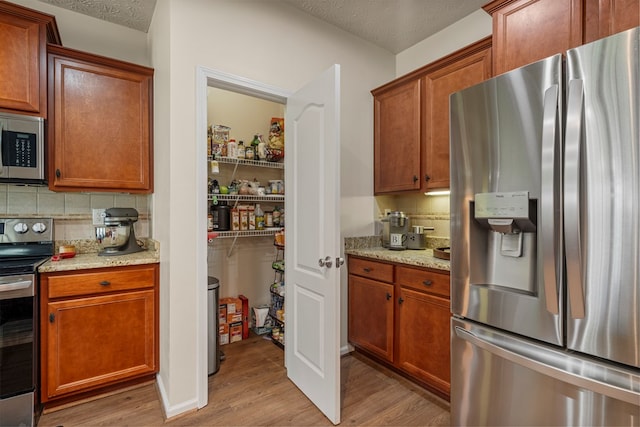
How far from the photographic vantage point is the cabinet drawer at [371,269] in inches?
90.7

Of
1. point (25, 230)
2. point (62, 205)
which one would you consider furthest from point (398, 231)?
point (25, 230)

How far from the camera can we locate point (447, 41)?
103 inches

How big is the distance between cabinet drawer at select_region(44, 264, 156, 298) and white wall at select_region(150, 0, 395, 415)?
0.51ft

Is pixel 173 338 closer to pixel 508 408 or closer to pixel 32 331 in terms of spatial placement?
pixel 32 331

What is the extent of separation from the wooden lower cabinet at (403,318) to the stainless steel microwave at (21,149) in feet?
7.42

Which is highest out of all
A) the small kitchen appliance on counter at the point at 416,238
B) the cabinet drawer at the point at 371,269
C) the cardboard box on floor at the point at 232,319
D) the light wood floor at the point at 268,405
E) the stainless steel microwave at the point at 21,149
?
the stainless steel microwave at the point at 21,149

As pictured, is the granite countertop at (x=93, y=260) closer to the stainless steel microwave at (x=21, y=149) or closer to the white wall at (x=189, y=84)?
the white wall at (x=189, y=84)

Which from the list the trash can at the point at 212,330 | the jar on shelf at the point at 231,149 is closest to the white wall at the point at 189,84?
the trash can at the point at 212,330

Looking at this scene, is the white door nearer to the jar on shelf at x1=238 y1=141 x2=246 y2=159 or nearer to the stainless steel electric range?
the jar on shelf at x1=238 y1=141 x2=246 y2=159

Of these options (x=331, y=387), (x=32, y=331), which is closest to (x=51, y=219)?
(x=32, y=331)

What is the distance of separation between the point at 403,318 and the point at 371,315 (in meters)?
0.32

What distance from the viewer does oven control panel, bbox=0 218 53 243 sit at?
215 cm

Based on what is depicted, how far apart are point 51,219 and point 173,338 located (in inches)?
52.7

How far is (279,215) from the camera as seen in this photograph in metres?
3.02
